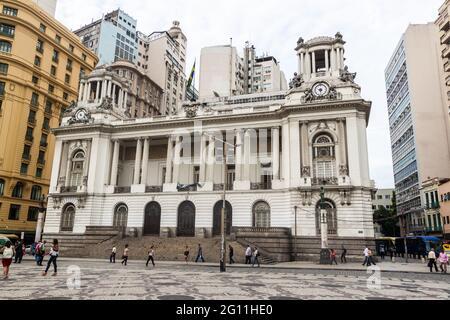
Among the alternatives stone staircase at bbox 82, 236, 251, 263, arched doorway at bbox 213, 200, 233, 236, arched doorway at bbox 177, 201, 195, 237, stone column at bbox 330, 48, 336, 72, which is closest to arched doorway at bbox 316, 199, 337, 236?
Answer: stone staircase at bbox 82, 236, 251, 263

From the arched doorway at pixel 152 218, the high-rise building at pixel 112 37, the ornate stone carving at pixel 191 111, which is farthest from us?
the high-rise building at pixel 112 37

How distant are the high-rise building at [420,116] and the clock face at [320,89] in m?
31.0

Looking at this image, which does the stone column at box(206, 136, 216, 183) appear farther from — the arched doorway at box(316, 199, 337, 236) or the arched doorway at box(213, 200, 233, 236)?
the arched doorway at box(316, 199, 337, 236)

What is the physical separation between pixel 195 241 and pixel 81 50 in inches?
1790

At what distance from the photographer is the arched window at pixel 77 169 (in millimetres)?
45719

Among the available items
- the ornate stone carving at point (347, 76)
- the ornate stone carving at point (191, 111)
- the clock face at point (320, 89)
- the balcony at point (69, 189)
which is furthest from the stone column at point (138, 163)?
the ornate stone carving at point (347, 76)

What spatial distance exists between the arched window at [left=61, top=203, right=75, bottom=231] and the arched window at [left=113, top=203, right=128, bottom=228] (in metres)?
5.44

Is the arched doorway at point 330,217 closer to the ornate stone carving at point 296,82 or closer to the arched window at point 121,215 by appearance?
the ornate stone carving at point 296,82

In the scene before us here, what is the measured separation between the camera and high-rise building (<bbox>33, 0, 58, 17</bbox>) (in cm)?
6050

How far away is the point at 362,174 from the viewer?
117 feet
